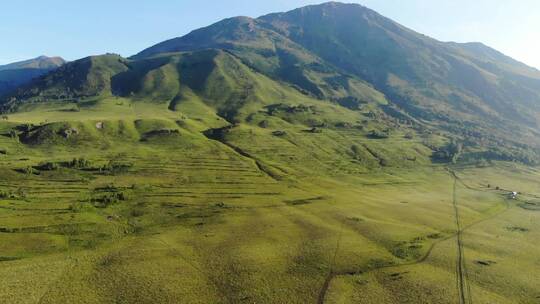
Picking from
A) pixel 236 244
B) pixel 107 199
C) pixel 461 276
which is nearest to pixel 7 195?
pixel 107 199

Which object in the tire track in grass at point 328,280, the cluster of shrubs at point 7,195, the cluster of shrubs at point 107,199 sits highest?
the cluster of shrubs at point 7,195

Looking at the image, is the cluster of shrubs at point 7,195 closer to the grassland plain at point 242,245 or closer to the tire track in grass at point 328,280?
the grassland plain at point 242,245

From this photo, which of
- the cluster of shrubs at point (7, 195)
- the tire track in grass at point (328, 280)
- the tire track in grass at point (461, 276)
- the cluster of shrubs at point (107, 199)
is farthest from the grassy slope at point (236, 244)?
the cluster of shrubs at point (7, 195)

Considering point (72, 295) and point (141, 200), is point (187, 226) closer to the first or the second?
point (141, 200)

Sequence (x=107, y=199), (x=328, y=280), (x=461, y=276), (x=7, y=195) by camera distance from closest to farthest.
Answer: (x=328, y=280) → (x=461, y=276) → (x=7, y=195) → (x=107, y=199)

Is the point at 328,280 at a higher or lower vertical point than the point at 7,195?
lower

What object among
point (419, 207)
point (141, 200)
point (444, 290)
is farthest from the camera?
point (419, 207)

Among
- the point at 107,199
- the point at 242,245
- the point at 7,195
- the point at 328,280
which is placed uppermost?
the point at 7,195

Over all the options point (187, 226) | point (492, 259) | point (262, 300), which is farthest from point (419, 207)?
point (262, 300)

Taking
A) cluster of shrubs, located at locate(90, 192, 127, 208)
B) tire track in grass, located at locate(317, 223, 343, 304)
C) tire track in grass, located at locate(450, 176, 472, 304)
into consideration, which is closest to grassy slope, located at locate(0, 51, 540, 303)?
tire track in grass, located at locate(317, 223, 343, 304)

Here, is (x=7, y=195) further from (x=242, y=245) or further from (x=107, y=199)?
(x=242, y=245)

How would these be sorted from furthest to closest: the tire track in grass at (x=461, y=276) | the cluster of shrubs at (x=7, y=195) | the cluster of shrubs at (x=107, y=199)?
the cluster of shrubs at (x=107, y=199), the cluster of shrubs at (x=7, y=195), the tire track in grass at (x=461, y=276)
